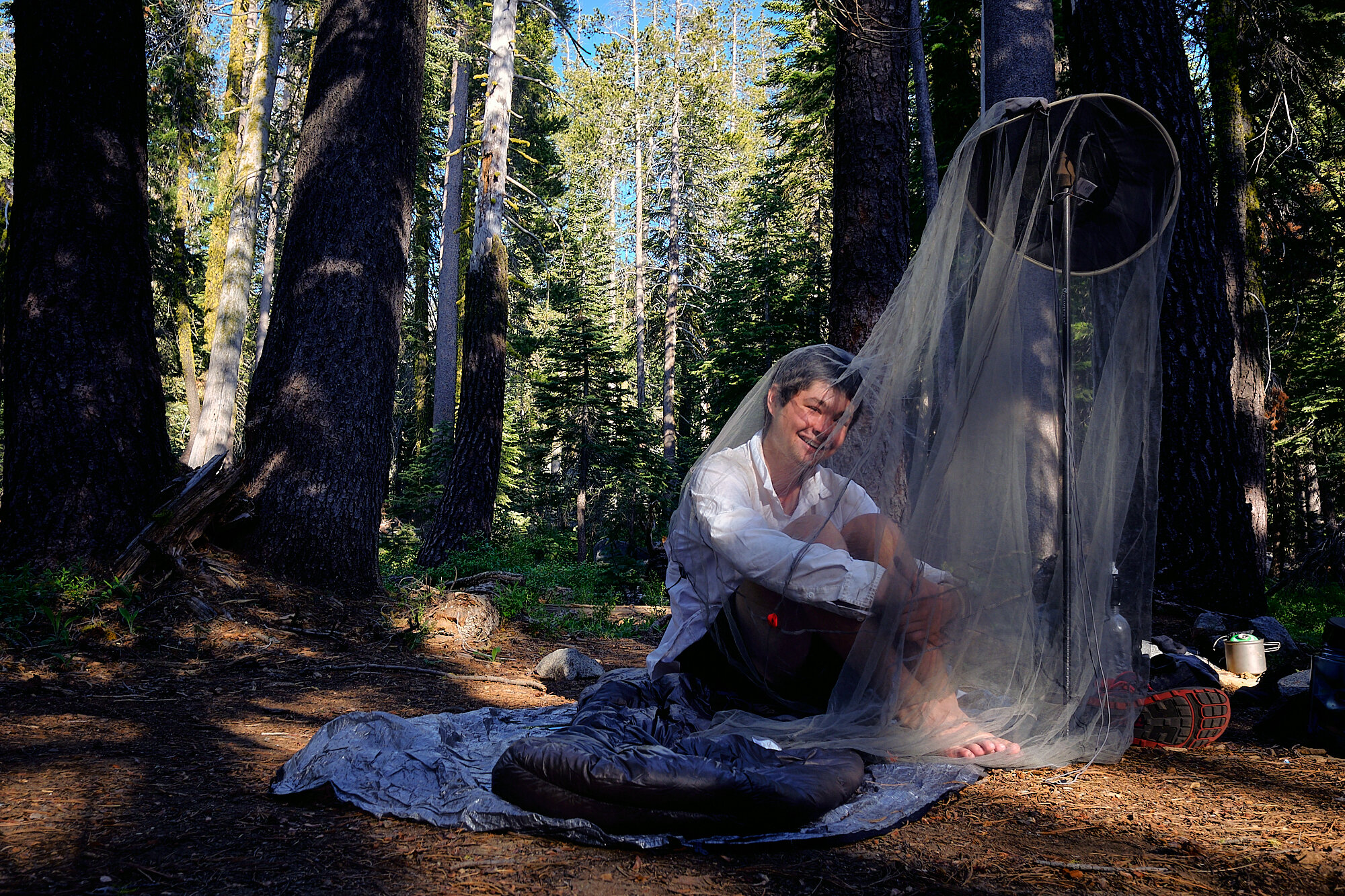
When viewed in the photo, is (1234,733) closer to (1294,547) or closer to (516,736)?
(516,736)

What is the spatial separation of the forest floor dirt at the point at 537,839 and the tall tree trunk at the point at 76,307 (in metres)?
Answer: 1.44

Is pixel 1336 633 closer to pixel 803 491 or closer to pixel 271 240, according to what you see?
pixel 803 491

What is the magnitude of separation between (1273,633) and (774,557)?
12.1ft

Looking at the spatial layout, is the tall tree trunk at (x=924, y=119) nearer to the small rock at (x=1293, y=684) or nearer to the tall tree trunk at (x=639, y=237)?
the small rock at (x=1293, y=684)

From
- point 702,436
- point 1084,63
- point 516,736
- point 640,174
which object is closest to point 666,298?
point 702,436

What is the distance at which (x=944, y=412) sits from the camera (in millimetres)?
2799

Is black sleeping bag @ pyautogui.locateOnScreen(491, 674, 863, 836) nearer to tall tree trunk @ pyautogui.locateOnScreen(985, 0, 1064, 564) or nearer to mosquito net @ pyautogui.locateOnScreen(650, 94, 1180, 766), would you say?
mosquito net @ pyautogui.locateOnScreen(650, 94, 1180, 766)

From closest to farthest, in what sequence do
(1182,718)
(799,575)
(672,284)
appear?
1. (799,575)
2. (1182,718)
3. (672,284)

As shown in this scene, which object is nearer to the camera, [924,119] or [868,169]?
[868,169]

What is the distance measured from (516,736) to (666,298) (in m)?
23.4

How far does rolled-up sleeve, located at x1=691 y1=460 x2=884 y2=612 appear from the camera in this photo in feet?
8.73

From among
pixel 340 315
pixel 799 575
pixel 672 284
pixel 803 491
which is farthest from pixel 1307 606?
pixel 672 284

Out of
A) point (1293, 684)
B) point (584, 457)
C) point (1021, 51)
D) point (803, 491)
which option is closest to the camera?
point (803, 491)

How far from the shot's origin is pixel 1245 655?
430 centimetres
